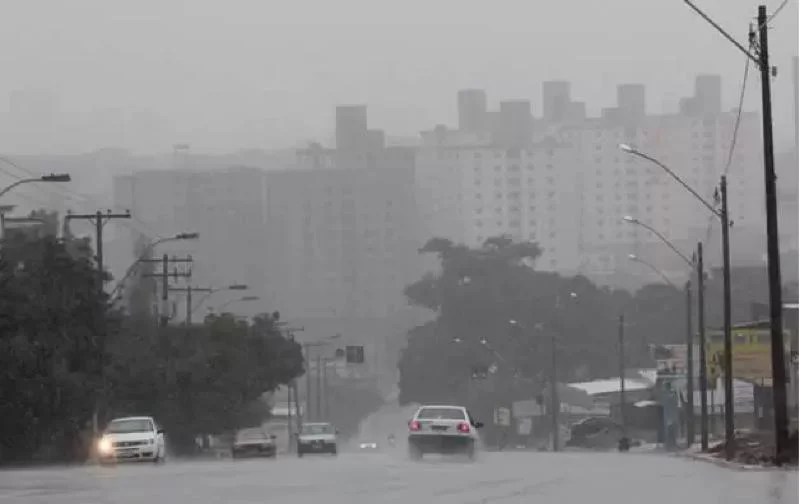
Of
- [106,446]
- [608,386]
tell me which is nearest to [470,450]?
[106,446]

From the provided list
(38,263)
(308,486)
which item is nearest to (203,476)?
(308,486)

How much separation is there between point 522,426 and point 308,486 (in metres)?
115

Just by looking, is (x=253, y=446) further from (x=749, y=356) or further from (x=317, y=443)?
(x=749, y=356)

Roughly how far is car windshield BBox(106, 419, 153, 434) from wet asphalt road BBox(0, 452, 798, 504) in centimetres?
1849

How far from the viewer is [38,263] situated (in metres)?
79.1

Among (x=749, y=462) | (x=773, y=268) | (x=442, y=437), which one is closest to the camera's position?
(x=773, y=268)

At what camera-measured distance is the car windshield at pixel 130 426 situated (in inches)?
2542

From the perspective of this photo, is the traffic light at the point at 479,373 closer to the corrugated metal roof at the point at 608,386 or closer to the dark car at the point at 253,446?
the corrugated metal roof at the point at 608,386

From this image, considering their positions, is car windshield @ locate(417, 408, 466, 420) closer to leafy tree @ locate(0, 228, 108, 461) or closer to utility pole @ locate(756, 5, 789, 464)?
leafy tree @ locate(0, 228, 108, 461)

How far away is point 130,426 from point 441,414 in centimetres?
944

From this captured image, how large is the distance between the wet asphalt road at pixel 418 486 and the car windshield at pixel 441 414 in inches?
603

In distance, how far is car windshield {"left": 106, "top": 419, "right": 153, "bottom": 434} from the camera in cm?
6456

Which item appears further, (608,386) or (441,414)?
(608,386)

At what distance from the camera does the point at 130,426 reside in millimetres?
65188
